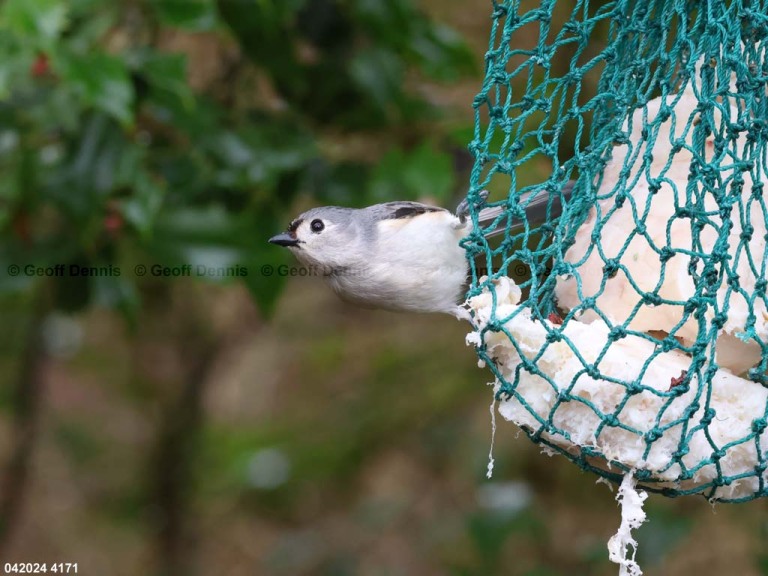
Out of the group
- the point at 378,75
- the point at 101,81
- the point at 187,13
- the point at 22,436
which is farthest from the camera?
the point at 22,436

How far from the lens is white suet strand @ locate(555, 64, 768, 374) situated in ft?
6.01

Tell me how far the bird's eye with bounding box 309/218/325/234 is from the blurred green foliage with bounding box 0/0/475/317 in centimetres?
13

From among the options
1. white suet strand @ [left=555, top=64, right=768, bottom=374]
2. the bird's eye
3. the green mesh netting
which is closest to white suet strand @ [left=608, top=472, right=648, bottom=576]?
the green mesh netting

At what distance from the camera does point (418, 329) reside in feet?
17.0

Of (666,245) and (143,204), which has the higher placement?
(143,204)

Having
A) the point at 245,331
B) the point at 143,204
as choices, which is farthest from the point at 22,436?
the point at 143,204

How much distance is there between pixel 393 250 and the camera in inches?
103

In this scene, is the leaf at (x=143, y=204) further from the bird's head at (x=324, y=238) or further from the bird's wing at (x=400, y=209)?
the bird's wing at (x=400, y=209)

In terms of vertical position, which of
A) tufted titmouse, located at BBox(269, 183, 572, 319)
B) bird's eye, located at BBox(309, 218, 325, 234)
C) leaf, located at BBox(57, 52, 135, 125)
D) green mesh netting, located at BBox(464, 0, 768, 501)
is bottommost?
green mesh netting, located at BBox(464, 0, 768, 501)

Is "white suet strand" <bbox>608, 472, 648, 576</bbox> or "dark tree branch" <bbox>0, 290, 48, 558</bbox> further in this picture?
"dark tree branch" <bbox>0, 290, 48, 558</bbox>

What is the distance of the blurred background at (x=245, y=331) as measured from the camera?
2689mm

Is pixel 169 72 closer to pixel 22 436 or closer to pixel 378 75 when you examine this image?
pixel 378 75

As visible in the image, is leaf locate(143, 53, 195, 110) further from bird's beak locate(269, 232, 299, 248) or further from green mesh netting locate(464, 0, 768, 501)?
green mesh netting locate(464, 0, 768, 501)

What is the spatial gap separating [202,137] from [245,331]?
8.11ft
